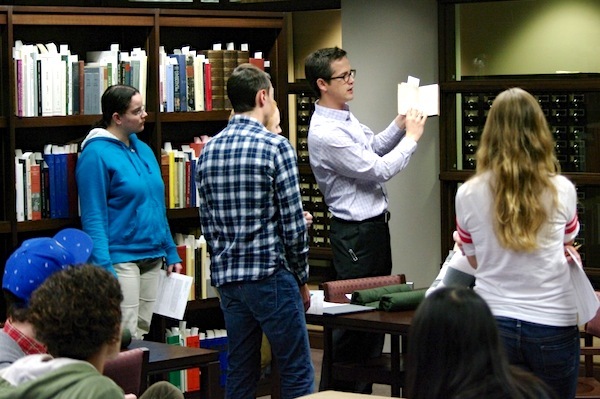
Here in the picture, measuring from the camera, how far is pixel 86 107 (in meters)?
5.87

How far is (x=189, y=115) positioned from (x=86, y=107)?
2.08 ft

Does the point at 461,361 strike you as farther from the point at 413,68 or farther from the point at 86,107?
the point at 413,68

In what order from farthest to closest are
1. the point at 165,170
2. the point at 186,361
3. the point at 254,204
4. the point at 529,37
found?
1. the point at 529,37
2. the point at 165,170
3. the point at 254,204
4. the point at 186,361

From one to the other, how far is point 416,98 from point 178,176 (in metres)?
1.43

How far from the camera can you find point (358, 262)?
551 centimetres

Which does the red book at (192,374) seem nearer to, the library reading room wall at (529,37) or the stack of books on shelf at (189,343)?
the stack of books on shelf at (189,343)

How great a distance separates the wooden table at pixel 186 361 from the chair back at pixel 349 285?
0.91 m

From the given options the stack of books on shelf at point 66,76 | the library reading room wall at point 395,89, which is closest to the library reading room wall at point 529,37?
the library reading room wall at point 395,89

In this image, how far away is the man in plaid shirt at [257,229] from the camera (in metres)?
4.38

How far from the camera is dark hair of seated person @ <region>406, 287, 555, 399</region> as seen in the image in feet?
7.43

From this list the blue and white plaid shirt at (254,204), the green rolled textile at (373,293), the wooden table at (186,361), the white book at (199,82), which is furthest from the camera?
the white book at (199,82)

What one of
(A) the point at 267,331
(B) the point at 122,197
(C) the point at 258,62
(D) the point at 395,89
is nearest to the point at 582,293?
(A) the point at 267,331

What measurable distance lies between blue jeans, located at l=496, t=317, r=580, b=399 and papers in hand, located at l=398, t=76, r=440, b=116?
7.36 feet

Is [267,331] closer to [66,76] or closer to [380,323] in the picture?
[380,323]
